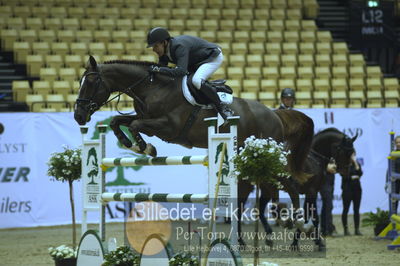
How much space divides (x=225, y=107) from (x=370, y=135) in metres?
6.76

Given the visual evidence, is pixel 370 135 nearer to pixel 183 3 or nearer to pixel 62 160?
pixel 183 3

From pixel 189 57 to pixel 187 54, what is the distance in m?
0.35

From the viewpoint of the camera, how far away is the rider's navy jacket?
689cm

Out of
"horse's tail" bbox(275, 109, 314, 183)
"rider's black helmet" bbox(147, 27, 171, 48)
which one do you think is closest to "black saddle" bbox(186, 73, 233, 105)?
"rider's black helmet" bbox(147, 27, 171, 48)

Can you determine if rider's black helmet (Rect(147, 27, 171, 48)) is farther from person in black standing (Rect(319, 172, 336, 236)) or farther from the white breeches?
person in black standing (Rect(319, 172, 336, 236))

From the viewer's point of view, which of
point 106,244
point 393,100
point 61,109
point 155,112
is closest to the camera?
point 106,244

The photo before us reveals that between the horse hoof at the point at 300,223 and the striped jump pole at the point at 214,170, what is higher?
the striped jump pole at the point at 214,170

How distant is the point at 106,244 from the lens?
645 cm

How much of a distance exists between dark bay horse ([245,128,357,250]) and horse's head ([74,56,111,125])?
3.13 m

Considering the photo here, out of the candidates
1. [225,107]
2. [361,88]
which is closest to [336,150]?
[225,107]

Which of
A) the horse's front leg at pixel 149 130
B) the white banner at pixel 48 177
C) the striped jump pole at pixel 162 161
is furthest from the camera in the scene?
the white banner at pixel 48 177

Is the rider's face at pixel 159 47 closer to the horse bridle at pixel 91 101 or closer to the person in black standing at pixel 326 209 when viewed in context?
the horse bridle at pixel 91 101

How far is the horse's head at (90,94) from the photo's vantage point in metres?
6.64

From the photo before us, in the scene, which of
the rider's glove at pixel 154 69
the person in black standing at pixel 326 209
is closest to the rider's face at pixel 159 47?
the rider's glove at pixel 154 69
